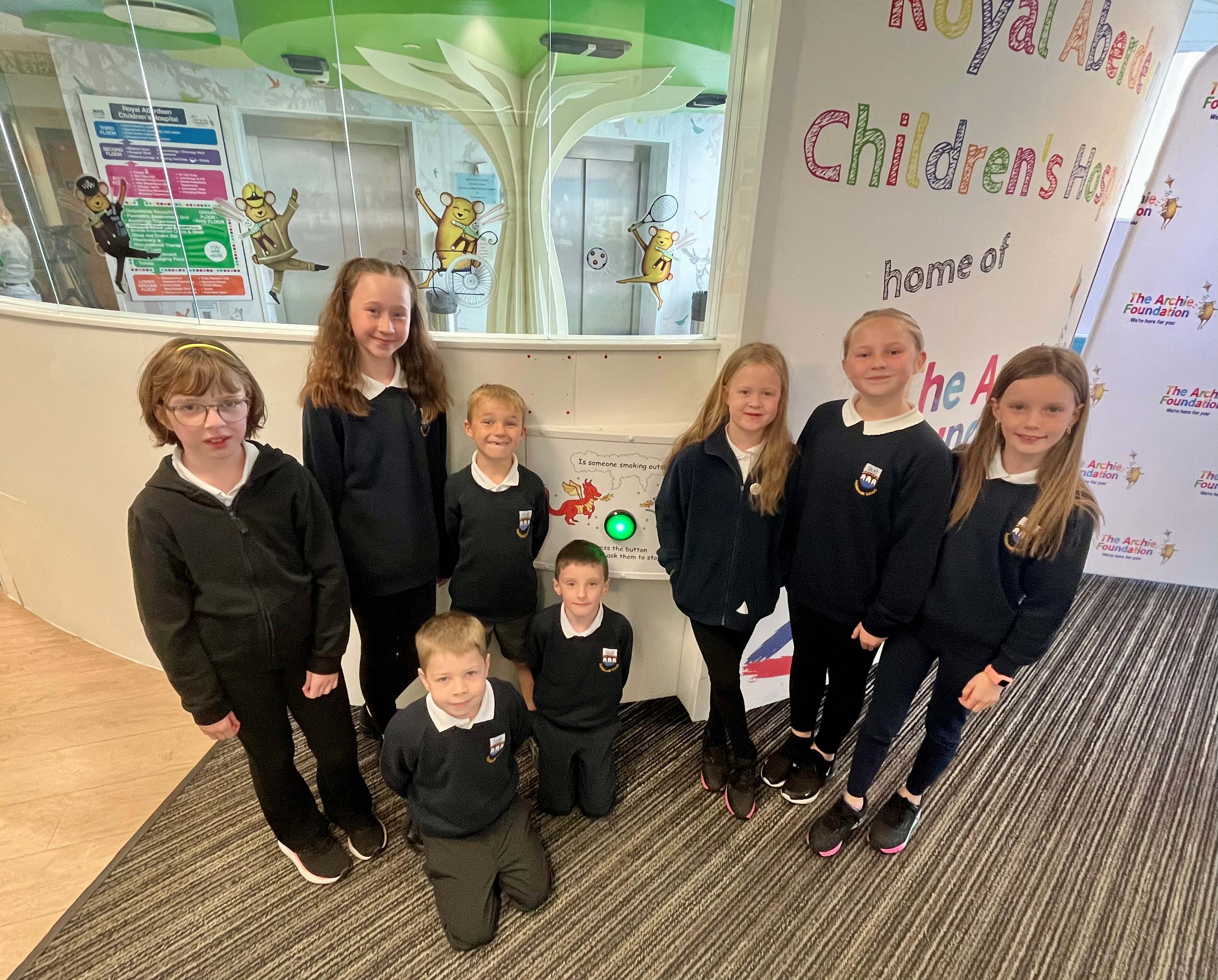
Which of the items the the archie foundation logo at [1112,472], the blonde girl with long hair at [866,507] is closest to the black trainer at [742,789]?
the blonde girl with long hair at [866,507]

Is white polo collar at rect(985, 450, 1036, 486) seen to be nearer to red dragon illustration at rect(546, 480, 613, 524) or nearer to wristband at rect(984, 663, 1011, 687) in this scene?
wristband at rect(984, 663, 1011, 687)

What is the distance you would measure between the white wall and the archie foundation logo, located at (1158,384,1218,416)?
2.77 meters

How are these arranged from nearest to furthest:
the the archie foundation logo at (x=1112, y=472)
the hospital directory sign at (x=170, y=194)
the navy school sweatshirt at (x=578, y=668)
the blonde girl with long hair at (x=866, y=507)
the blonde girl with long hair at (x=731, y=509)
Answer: the blonde girl with long hair at (x=866, y=507) < the blonde girl with long hair at (x=731, y=509) < the navy school sweatshirt at (x=578, y=668) < the hospital directory sign at (x=170, y=194) < the the archie foundation logo at (x=1112, y=472)

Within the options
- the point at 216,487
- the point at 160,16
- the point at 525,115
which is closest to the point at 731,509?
the point at 216,487

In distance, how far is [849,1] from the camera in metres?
1.46

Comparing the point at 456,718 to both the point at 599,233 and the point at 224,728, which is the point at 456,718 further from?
the point at 599,233

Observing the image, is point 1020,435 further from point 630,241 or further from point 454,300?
point 454,300

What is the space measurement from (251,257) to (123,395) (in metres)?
0.62

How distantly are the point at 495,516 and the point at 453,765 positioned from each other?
641 mm

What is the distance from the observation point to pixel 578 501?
1.92 m

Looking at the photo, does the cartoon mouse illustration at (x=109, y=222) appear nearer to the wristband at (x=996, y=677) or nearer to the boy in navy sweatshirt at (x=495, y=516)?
the boy in navy sweatshirt at (x=495, y=516)

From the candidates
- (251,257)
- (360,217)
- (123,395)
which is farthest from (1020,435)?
(123,395)

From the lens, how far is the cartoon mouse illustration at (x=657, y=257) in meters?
1.93

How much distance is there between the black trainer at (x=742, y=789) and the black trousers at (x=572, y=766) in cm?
36
